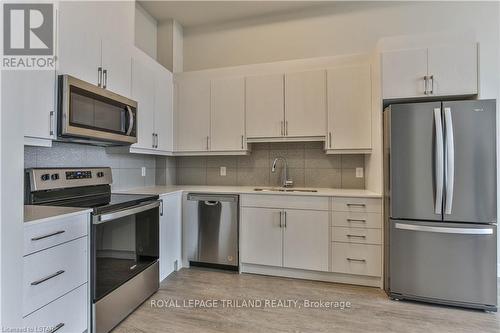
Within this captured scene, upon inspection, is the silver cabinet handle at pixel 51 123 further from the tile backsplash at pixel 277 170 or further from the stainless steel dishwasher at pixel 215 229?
the tile backsplash at pixel 277 170

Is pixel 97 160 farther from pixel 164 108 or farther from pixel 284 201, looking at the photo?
pixel 284 201

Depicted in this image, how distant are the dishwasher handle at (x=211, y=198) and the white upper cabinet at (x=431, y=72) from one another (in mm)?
1746

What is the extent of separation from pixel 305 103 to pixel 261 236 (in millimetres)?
1499

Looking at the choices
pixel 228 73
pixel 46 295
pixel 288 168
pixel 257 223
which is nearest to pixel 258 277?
pixel 257 223

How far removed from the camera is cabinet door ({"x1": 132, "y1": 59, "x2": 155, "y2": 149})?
2.64 metres

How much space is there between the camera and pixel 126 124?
241 cm

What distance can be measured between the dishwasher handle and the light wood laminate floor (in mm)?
809

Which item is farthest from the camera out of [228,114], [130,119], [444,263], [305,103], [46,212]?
[228,114]

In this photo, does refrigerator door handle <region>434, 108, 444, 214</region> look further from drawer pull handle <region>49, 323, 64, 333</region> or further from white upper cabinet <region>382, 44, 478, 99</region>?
drawer pull handle <region>49, 323, 64, 333</region>

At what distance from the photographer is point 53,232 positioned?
56.4 inches

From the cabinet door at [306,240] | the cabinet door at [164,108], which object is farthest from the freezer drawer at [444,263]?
the cabinet door at [164,108]

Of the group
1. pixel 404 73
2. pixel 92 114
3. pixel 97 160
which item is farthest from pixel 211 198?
pixel 404 73

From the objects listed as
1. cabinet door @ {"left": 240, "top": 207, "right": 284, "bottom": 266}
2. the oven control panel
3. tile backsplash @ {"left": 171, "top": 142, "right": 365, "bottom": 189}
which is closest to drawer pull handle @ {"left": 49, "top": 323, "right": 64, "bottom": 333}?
the oven control panel

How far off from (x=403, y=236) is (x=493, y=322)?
0.78 metres
